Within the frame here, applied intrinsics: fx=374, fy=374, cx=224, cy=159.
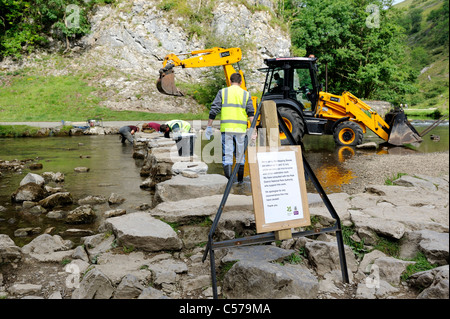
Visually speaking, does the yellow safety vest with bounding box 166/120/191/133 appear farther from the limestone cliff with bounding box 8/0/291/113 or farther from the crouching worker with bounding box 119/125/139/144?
the limestone cliff with bounding box 8/0/291/113

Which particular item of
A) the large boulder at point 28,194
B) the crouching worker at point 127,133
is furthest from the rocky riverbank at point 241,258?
the crouching worker at point 127,133

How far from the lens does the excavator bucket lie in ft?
40.2

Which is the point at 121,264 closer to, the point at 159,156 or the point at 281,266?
the point at 281,266

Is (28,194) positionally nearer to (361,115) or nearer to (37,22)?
(361,115)

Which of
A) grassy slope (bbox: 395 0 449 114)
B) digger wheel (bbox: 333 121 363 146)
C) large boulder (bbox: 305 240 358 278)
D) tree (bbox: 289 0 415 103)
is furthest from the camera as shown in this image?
tree (bbox: 289 0 415 103)

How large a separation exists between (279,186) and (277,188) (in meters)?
0.03

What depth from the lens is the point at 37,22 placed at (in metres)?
31.0

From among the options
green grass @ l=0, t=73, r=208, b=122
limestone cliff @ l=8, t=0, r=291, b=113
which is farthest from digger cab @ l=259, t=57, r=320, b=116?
limestone cliff @ l=8, t=0, r=291, b=113

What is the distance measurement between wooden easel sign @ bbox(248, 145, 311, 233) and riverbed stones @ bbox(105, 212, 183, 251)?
1.19 m

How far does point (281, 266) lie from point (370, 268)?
866 millimetres

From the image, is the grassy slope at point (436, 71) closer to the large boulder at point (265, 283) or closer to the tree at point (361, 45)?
the large boulder at point (265, 283)

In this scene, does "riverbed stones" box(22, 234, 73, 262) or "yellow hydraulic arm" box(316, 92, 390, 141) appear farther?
"yellow hydraulic arm" box(316, 92, 390, 141)

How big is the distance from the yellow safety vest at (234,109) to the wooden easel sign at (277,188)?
2742 mm

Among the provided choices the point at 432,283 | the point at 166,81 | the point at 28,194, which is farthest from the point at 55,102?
the point at 432,283
